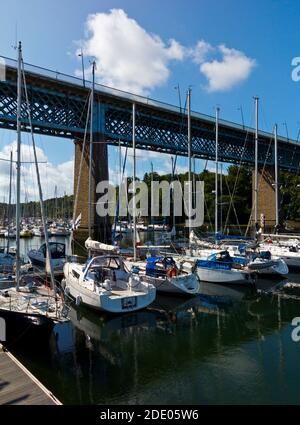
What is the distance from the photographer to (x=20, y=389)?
9352mm

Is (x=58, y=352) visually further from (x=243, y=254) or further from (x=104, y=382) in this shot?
(x=243, y=254)

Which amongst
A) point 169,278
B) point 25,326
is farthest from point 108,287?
point 25,326

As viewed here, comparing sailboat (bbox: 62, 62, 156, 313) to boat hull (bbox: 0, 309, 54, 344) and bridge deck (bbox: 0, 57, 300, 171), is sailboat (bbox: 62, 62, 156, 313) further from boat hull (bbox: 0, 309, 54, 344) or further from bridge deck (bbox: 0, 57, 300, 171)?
bridge deck (bbox: 0, 57, 300, 171)

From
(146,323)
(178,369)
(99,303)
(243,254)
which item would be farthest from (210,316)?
(243,254)

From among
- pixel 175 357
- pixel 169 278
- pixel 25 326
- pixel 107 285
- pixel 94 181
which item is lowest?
pixel 175 357

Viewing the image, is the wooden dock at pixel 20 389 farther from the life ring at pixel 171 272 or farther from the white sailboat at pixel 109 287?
the life ring at pixel 171 272

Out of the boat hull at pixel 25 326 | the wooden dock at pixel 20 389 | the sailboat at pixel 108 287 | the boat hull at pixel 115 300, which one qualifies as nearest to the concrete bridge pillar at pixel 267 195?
the sailboat at pixel 108 287

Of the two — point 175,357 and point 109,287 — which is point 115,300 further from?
point 175,357

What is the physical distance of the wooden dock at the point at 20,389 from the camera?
29.0 feet

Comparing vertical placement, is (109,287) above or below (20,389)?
above

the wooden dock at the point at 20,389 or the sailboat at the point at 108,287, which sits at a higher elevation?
the sailboat at the point at 108,287

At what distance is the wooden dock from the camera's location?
348 inches

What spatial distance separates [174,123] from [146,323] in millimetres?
52267

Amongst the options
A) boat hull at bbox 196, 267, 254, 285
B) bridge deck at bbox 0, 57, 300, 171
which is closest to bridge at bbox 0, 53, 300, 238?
bridge deck at bbox 0, 57, 300, 171
